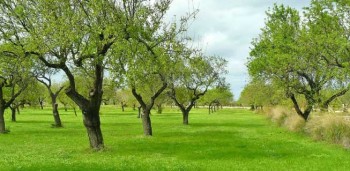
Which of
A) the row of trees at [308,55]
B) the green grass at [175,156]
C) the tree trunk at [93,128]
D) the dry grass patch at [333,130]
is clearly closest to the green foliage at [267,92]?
the row of trees at [308,55]

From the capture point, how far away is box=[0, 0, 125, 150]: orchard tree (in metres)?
29.2

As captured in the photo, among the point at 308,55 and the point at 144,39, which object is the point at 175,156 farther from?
the point at 308,55

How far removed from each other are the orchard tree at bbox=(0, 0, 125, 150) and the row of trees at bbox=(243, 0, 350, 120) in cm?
2022

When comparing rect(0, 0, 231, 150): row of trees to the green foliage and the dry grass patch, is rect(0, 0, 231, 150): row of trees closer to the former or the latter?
the dry grass patch

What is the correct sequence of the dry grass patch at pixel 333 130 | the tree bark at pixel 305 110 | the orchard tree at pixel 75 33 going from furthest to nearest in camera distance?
the tree bark at pixel 305 110, the dry grass patch at pixel 333 130, the orchard tree at pixel 75 33

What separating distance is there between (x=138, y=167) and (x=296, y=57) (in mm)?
30059

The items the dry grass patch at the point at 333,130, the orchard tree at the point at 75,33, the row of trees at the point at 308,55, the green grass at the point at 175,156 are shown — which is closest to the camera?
the green grass at the point at 175,156

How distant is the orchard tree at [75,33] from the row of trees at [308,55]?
796 inches

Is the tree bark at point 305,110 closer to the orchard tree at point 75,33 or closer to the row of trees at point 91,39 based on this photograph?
the row of trees at point 91,39

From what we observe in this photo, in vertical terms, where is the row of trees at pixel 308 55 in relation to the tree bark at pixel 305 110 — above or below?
above

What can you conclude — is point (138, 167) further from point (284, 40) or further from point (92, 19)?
point (284, 40)

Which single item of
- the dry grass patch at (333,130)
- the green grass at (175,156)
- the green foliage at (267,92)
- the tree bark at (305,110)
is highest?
the green foliage at (267,92)

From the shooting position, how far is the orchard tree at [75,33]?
2919 centimetres

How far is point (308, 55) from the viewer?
45.4 metres
